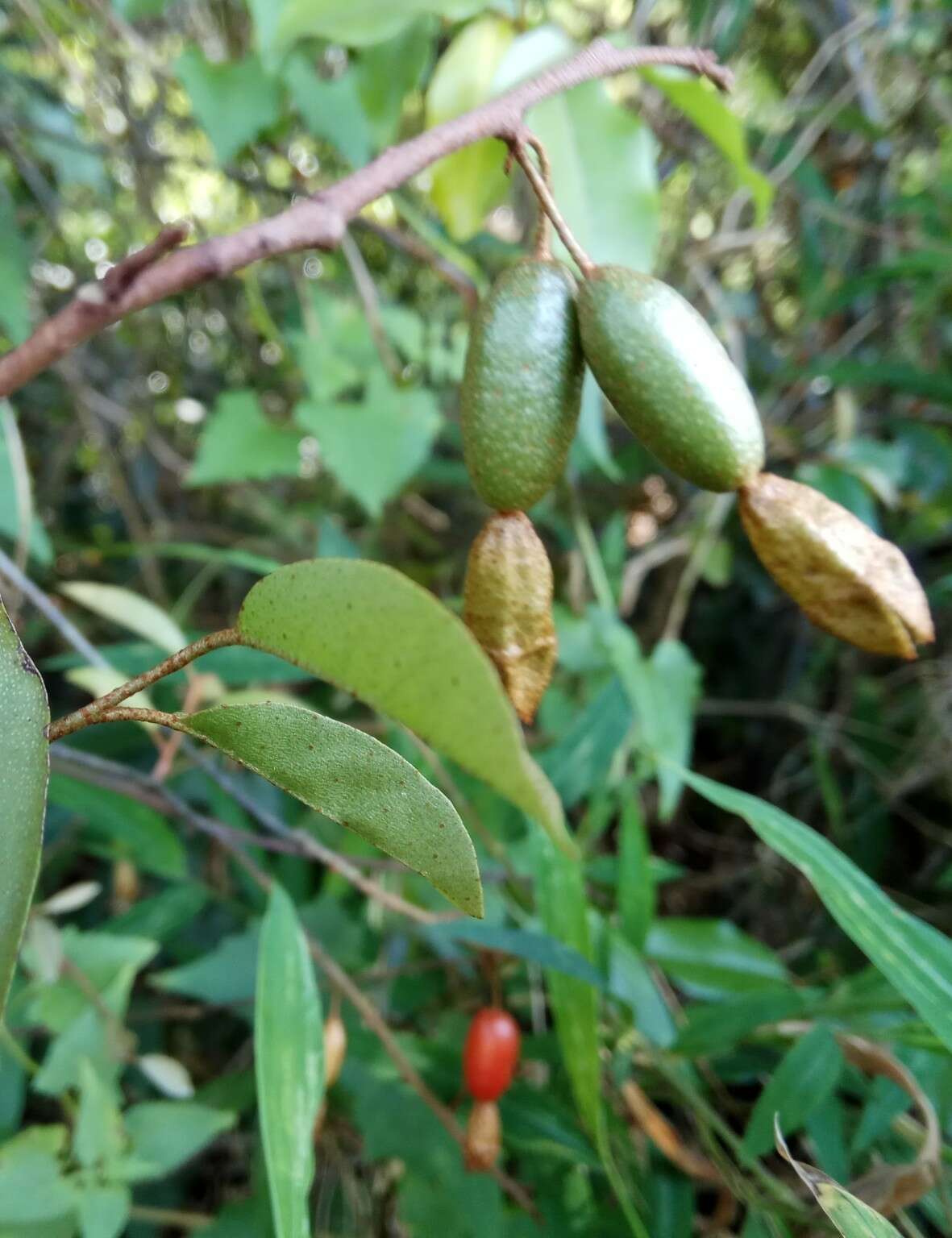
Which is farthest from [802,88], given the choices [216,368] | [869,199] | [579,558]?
[216,368]

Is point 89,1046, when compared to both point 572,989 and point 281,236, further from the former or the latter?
point 281,236

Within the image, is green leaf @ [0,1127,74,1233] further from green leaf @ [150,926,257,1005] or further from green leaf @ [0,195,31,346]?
green leaf @ [0,195,31,346]

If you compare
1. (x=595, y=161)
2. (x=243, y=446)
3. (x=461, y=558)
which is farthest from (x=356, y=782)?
(x=461, y=558)

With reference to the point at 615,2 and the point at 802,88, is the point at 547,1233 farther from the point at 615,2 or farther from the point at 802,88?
the point at 615,2

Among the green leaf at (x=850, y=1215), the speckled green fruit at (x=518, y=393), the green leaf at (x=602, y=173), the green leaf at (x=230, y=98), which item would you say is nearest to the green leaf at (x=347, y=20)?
the green leaf at (x=602, y=173)

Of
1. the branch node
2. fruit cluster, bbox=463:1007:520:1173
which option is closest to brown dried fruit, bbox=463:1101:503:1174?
Answer: fruit cluster, bbox=463:1007:520:1173
